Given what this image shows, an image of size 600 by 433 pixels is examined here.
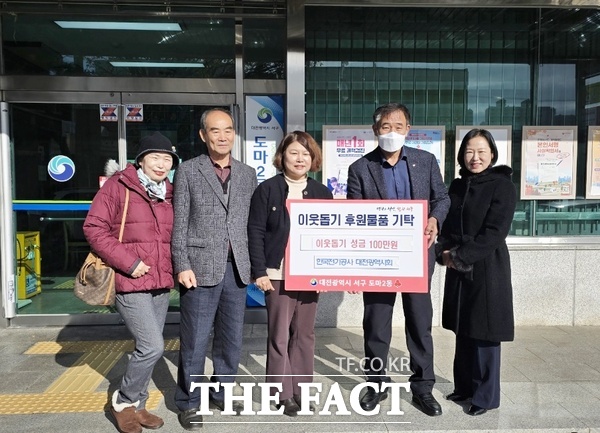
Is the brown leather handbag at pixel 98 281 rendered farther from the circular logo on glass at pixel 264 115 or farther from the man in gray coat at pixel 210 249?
the circular logo on glass at pixel 264 115

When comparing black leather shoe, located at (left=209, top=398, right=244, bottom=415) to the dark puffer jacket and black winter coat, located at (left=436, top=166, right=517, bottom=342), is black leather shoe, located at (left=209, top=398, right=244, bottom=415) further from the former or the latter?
black winter coat, located at (left=436, top=166, right=517, bottom=342)

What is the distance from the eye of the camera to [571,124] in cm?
625

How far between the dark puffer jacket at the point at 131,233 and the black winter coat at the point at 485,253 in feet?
6.47

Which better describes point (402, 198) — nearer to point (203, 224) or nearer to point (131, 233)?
point (203, 224)

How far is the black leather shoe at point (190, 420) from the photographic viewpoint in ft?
11.6

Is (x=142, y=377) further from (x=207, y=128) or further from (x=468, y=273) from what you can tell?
(x=468, y=273)

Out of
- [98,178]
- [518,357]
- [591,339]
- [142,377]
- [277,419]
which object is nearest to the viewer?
[142,377]

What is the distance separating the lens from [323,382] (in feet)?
14.2

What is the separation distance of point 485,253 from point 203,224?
6.24 ft

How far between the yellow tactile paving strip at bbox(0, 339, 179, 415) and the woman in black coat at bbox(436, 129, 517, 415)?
2.38 m

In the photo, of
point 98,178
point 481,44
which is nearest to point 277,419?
point 98,178

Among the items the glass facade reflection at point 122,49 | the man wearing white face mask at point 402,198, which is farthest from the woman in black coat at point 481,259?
the glass facade reflection at point 122,49

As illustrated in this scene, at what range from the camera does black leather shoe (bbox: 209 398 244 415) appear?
375cm

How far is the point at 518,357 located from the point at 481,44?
360 cm
